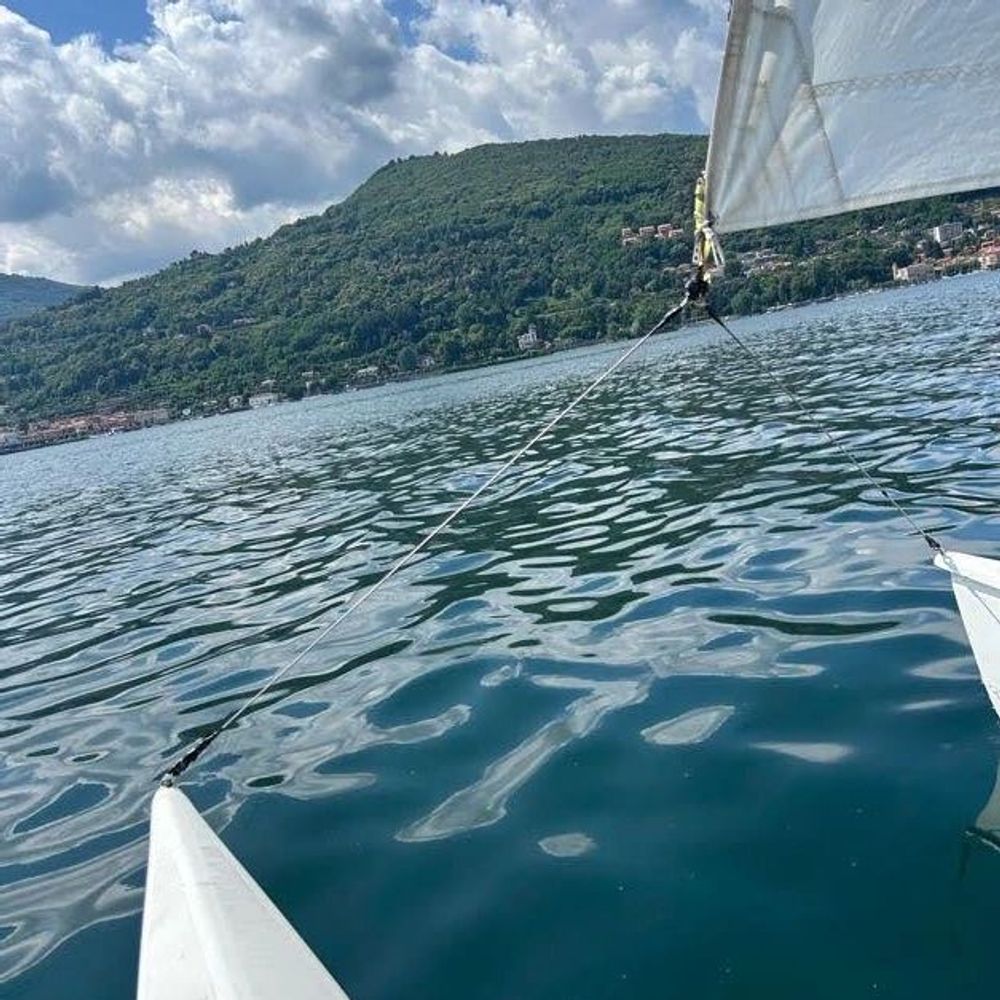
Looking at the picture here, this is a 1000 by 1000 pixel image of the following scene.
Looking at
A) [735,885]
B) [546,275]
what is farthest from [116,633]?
[546,275]

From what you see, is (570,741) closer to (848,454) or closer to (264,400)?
(848,454)

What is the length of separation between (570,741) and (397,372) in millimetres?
133567

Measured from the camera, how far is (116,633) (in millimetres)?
11492

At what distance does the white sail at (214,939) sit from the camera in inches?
129

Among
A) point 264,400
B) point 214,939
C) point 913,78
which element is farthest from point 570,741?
point 264,400

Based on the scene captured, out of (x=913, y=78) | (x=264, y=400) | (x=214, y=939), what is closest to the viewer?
(x=214, y=939)

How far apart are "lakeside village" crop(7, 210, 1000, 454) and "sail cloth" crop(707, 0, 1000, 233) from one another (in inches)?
4426

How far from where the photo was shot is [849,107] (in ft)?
13.6

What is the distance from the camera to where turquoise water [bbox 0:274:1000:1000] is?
399cm

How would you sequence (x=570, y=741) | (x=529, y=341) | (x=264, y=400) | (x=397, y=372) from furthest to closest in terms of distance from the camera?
(x=397, y=372) < (x=529, y=341) < (x=264, y=400) < (x=570, y=741)

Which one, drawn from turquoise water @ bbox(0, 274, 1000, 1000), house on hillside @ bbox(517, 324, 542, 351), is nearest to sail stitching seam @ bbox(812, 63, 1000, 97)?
turquoise water @ bbox(0, 274, 1000, 1000)

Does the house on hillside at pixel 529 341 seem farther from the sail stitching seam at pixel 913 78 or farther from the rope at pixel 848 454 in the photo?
the sail stitching seam at pixel 913 78

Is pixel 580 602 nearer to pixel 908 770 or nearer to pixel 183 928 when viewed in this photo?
pixel 908 770

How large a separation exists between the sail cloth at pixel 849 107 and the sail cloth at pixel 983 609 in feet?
6.66
